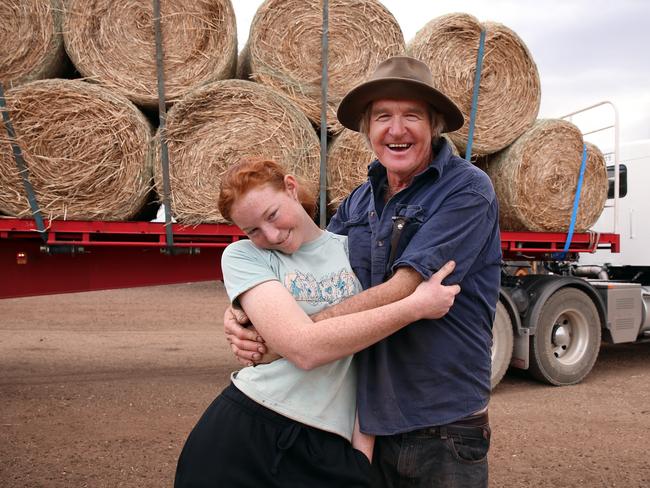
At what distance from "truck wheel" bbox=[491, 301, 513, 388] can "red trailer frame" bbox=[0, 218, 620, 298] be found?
2.57 meters

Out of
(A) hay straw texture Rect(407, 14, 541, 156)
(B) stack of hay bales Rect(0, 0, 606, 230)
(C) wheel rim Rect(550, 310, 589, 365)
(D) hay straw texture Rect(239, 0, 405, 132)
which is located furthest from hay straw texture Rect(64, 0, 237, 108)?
(C) wheel rim Rect(550, 310, 589, 365)

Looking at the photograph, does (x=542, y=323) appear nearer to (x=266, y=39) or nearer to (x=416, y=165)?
(x=266, y=39)

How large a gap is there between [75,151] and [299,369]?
2951 mm

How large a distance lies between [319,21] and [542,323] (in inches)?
135

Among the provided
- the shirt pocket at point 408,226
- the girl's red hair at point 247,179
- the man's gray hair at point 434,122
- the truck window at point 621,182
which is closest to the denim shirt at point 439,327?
the shirt pocket at point 408,226

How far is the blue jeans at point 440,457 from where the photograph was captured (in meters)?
1.63

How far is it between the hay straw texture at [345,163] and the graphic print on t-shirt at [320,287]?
8.90 feet

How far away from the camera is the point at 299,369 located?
1.59 meters

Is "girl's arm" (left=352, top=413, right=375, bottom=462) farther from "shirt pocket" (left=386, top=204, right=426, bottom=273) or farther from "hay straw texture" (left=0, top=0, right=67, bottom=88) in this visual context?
"hay straw texture" (left=0, top=0, right=67, bottom=88)

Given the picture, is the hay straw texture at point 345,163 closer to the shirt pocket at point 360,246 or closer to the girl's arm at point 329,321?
the shirt pocket at point 360,246

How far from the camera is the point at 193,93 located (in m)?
4.06

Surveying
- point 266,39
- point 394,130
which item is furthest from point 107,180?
point 394,130

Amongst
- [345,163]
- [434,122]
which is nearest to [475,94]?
[345,163]

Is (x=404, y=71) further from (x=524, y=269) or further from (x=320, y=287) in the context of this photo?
(x=524, y=269)
